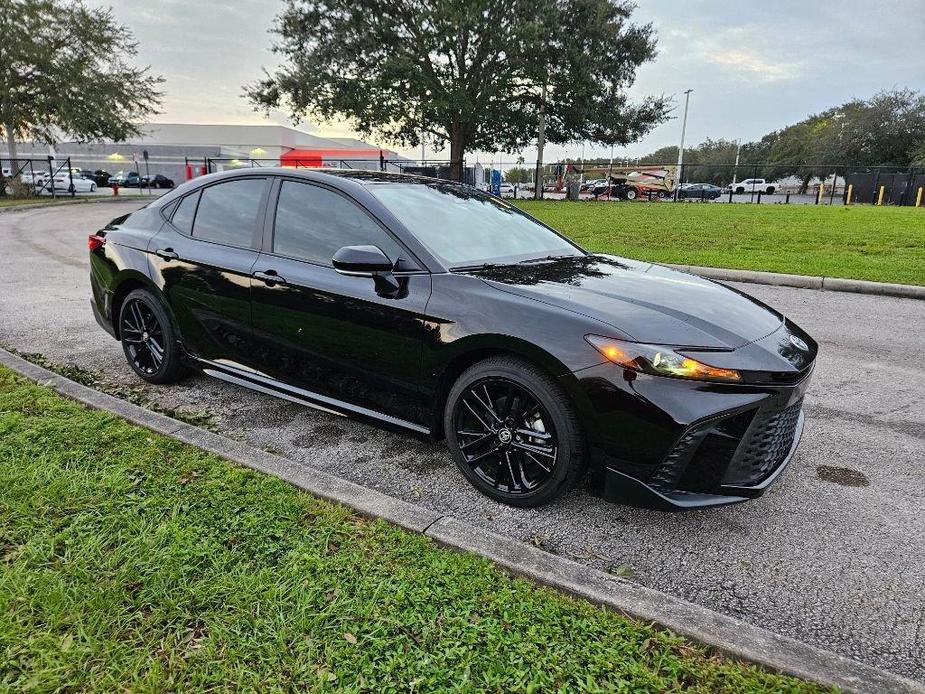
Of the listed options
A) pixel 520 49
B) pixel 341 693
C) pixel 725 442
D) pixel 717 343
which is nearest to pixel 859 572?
pixel 725 442

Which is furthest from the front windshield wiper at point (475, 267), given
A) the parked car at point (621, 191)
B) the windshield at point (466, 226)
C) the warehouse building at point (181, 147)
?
the warehouse building at point (181, 147)

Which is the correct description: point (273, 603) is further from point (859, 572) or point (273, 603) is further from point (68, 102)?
point (68, 102)

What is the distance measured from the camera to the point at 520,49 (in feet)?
78.6

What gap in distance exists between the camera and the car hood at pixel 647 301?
2.65 metres

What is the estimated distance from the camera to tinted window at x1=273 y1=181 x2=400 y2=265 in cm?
334

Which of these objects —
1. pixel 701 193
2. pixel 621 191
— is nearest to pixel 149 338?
pixel 621 191

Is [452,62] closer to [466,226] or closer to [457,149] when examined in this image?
[457,149]

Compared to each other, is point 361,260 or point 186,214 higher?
point 186,214

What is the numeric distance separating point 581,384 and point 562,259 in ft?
4.26

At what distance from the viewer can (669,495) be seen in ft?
8.34

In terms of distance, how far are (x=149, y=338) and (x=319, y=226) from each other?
179 cm

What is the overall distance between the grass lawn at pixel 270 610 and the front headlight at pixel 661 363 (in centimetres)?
93

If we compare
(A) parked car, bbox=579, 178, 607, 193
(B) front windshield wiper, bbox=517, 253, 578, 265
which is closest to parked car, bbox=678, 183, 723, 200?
(A) parked car, bbox=579, 178, 607, 193

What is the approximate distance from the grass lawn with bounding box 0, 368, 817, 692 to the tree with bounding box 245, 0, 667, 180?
23574 millimetres
